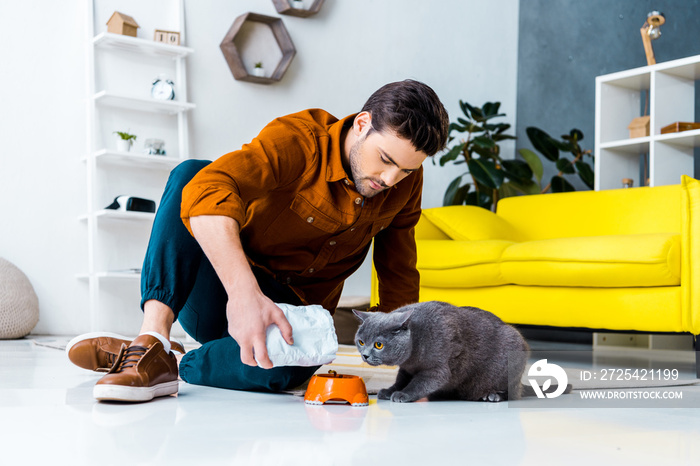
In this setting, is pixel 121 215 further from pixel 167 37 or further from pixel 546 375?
pixel 546 375

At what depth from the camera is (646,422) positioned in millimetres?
1246

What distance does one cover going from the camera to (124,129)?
3.85 metres

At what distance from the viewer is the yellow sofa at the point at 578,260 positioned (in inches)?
94.5

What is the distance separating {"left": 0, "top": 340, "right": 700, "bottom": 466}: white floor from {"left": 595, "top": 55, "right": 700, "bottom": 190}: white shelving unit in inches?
110

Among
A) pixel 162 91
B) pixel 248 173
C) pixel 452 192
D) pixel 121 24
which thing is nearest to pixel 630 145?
pixel 452 192

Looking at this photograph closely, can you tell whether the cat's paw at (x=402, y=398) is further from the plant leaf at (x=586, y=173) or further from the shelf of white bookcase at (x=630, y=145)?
the plant leaf at (x=586, y=173)

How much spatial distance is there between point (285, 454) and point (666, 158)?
3557 mm

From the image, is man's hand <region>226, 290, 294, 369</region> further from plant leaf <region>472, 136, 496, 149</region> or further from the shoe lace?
plant leaf <region>472, 136, 496, 149</region>

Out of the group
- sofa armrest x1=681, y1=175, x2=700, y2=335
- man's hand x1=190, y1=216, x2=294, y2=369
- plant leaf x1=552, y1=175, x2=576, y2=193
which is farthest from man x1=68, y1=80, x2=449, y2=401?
plant leaf x1=552, y1=175, x2=576, y2=193

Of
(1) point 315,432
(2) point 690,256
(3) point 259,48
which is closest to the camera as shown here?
(1) point 315,432

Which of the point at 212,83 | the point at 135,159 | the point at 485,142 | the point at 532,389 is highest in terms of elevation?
the point at 212,83

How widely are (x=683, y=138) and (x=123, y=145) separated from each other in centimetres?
300

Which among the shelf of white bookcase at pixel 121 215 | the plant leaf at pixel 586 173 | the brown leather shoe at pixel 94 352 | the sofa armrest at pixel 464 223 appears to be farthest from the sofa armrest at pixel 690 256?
the shelf of white bookcase at pixel 121 215

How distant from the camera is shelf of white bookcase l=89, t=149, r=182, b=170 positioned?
3.60m
